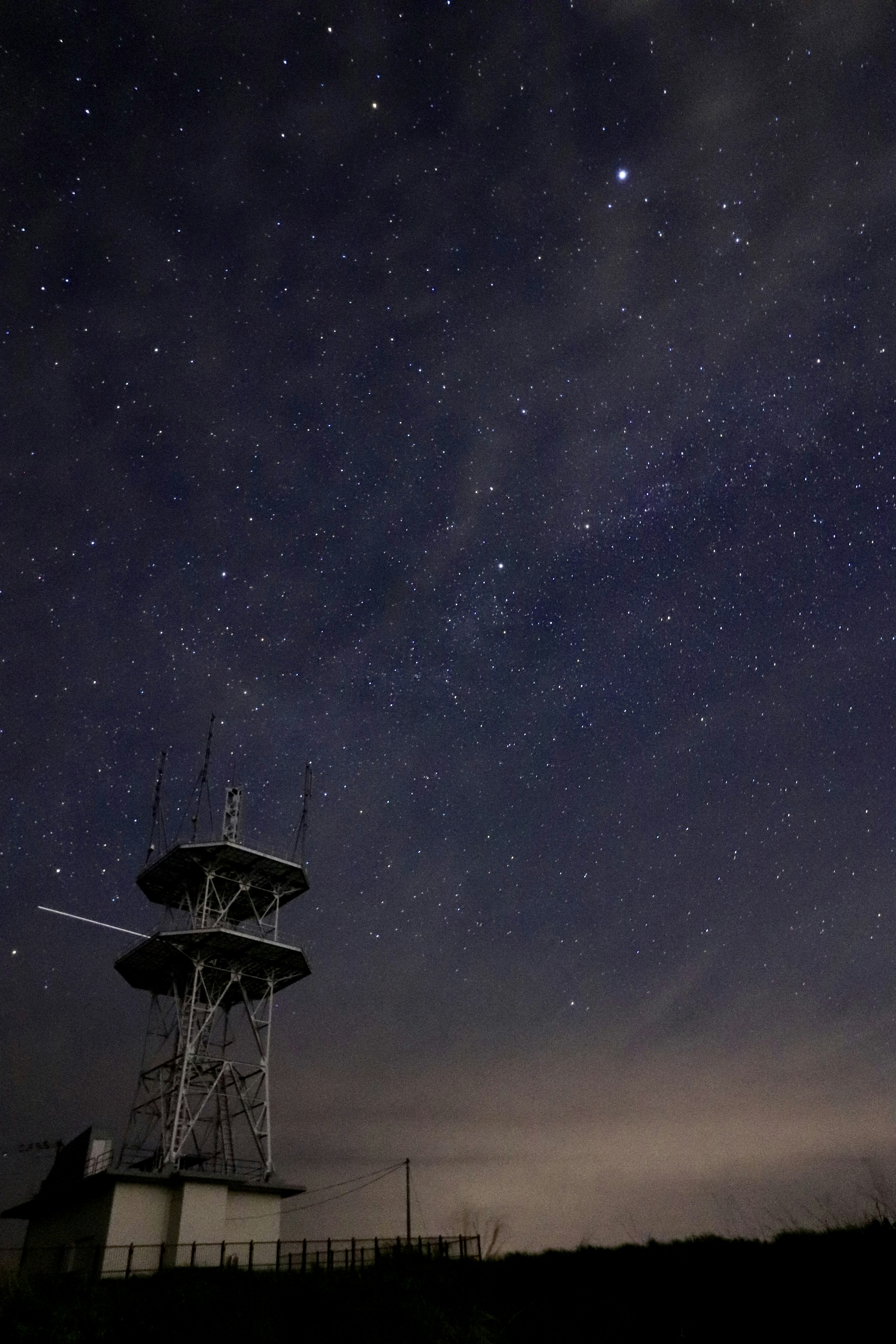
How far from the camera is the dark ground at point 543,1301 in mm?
20516

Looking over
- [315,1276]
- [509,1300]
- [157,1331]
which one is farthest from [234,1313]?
→ [509,1300]

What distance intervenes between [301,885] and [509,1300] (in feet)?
65.8

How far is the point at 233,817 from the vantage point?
4409 centimetres

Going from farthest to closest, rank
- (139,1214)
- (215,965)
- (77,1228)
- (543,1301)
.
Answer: (215,965) < (77,1228) < (139,1214) < (543,1301)

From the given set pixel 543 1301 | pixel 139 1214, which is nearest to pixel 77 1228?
pixel 139 1214

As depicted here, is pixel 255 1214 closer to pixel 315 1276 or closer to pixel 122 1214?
pixel 122 1214

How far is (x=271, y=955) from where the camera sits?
4141 cm

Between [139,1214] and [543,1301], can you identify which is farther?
[139,1214]

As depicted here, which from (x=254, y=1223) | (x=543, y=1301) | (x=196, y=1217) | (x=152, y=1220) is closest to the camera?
(x=543, y=1301)

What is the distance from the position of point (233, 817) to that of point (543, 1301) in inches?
949

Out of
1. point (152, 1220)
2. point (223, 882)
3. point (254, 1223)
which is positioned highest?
point (223, 882)

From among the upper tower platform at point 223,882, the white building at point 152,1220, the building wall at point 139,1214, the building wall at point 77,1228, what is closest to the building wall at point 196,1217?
the white building at point 152,1220

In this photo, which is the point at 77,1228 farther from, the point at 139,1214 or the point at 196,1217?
the point at 196,1217

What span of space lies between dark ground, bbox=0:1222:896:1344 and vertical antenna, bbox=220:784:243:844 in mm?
17862
